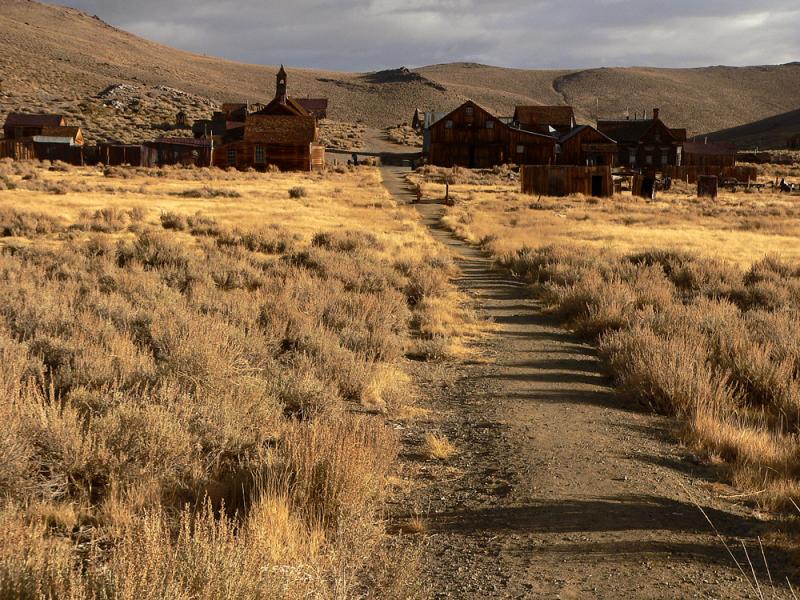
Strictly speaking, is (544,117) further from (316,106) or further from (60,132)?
(60,132)

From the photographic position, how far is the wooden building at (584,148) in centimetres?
6725

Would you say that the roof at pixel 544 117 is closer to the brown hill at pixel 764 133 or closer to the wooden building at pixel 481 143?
the wooden building at pixel 481 143

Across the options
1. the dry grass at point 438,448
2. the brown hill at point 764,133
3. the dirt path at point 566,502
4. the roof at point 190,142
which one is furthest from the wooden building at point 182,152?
the brown hill at point 764,133

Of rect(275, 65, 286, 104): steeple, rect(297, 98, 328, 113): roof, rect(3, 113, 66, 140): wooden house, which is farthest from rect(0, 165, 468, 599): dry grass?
rect(297, 98, 328, 113): roof

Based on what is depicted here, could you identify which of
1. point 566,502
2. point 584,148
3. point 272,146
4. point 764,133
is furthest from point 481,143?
point 764,133

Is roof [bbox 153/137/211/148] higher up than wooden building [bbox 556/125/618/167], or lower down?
lower down

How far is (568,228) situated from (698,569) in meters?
23.0

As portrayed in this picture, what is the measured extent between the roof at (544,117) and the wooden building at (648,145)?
17.1 feet

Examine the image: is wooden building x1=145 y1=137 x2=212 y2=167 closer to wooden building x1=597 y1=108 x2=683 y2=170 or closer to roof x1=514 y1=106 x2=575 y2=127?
roof x1=514 y1=106 x2=575 y2=127

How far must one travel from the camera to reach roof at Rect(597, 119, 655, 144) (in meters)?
74.2

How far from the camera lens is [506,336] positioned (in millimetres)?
10797

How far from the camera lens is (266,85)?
148625mm

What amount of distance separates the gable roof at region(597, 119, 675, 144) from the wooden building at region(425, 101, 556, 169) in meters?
11.9

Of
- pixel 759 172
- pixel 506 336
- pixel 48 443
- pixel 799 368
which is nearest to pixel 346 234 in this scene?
pixel 506 336
